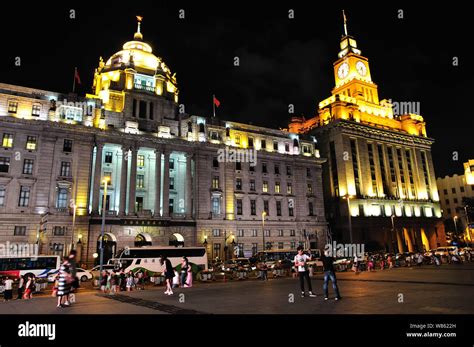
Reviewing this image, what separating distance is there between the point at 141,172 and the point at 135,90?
45.8 feet

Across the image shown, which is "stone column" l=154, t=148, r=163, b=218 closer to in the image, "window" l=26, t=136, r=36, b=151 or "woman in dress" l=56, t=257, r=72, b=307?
"window" l=26, t=136, r=36, b=151

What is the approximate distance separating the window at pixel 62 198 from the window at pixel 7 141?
860cm

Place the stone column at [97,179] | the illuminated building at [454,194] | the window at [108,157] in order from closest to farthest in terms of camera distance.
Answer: the stone column at [97,179] → the window at [108,157] → the illuminated building at [454,194]

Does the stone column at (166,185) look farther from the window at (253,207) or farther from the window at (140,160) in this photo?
the window at (253,207)

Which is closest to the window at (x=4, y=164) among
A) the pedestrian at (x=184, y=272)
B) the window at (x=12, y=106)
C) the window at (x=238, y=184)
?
the window at (x=12, y=106)

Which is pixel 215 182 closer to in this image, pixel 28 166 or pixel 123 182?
pixel 123 182

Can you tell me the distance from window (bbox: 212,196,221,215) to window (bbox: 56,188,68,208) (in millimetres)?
22508

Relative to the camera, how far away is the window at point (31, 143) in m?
47.9

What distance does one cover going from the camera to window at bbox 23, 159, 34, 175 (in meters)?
47.2

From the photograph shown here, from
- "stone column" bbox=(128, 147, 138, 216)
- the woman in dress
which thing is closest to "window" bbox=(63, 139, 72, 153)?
"stone column" bbox=(128, 147, 138, 216)

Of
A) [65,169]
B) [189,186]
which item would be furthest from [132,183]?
[65,169]

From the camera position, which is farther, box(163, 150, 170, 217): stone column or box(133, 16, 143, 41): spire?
box(133, 16, 143, 41): spire

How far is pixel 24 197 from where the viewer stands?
46.5 meters

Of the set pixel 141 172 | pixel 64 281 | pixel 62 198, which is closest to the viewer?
pixel 64 281
